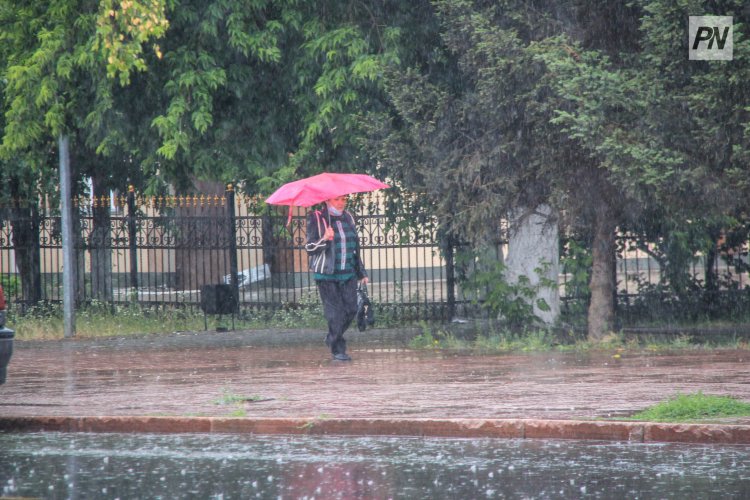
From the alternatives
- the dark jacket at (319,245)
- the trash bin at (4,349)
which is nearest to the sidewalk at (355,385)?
the trash bin at (4,349)

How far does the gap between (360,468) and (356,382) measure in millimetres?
3965

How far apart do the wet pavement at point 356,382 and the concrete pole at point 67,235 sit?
2.07 m

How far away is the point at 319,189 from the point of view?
1416 cm

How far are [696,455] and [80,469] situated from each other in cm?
406

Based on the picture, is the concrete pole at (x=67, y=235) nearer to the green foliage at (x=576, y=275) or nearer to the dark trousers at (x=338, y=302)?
the dark trousers at (x=338, y=302)

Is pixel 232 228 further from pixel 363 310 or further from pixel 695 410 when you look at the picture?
pixel 695 410

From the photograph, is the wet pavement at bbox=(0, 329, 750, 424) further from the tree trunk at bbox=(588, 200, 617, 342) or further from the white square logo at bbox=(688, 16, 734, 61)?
the white square logo at bbox=(688, 16, 734, 61)

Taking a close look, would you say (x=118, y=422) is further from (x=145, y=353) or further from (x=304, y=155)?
(x=304, y=155)

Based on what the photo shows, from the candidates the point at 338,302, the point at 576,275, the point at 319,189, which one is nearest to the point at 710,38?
the point at 319,189

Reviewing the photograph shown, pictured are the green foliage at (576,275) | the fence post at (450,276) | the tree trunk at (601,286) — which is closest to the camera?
the tree trunk at (601,286)

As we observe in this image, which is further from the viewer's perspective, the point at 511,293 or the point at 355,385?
the point at 511,293

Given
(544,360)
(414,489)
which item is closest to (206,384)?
(544,360)

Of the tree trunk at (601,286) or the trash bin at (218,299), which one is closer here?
the tree trunk at (601,286)

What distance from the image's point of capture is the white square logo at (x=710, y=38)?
13258 mm
